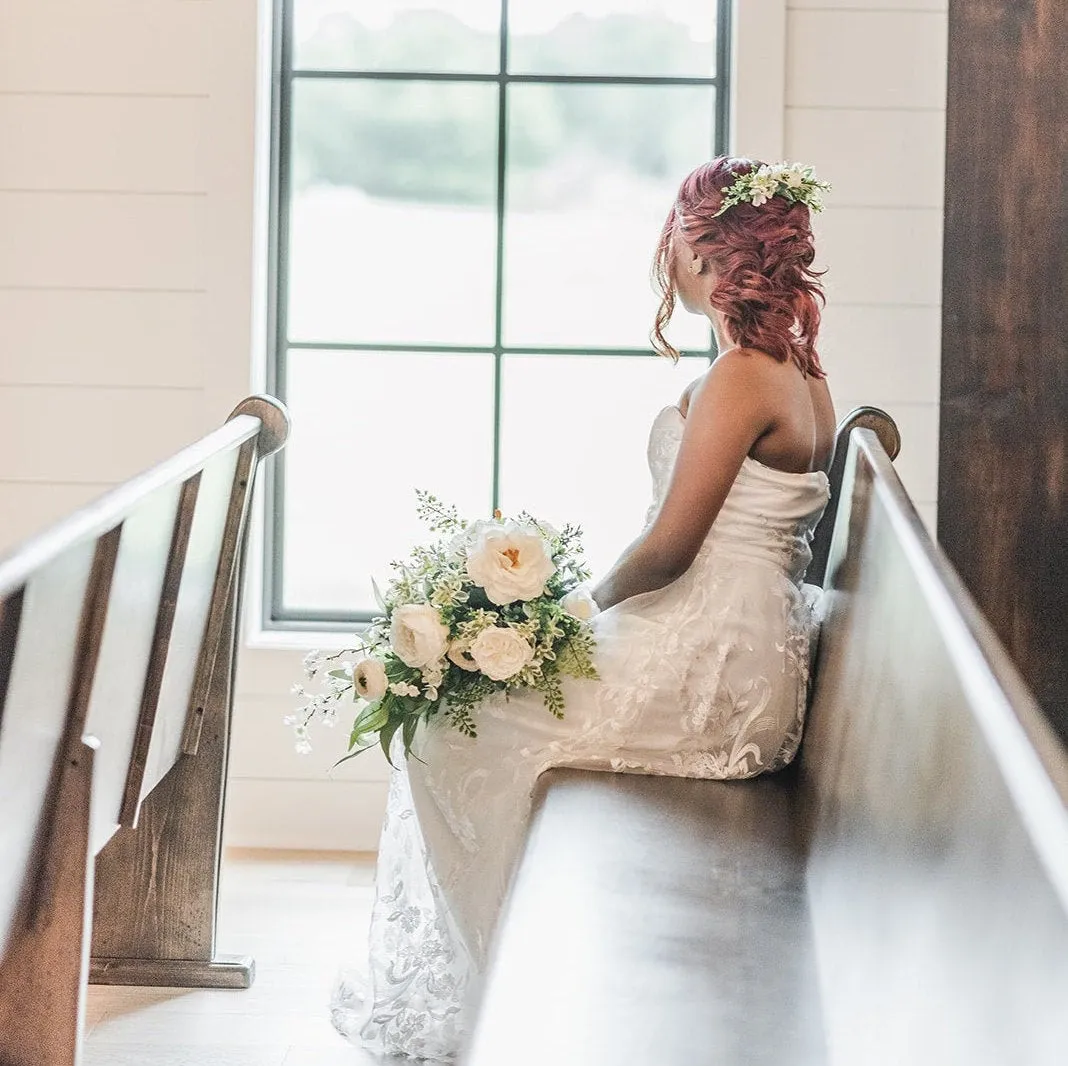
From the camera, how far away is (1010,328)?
Result: 3248 millimetres

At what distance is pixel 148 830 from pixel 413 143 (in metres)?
1.88

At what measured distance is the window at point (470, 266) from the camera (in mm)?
3725

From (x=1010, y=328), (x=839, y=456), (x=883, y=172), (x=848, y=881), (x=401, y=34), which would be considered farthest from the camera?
(x=401, y=34)

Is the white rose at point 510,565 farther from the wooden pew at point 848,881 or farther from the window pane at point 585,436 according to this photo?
the window pane at point 585,436

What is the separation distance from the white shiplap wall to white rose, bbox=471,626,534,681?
1.37 m

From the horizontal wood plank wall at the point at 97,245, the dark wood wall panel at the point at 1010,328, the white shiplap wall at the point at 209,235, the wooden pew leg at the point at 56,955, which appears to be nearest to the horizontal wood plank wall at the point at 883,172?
the white shiplap wall at the point at 209,235

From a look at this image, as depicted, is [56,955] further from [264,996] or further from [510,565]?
[264,996]

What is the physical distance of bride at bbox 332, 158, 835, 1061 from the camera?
2340 mm

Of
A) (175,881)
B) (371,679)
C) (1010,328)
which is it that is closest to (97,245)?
(175,881)

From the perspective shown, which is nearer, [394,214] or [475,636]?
[475,636]

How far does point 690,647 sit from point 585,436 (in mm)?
1487

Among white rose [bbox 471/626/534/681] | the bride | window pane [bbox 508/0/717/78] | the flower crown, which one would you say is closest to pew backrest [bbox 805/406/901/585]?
the bride

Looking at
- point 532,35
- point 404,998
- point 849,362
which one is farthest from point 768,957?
point 532,35

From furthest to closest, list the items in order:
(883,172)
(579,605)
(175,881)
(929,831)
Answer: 1. (883,172)
2. (175,881)
3. (579,605)
4. (929,831)
